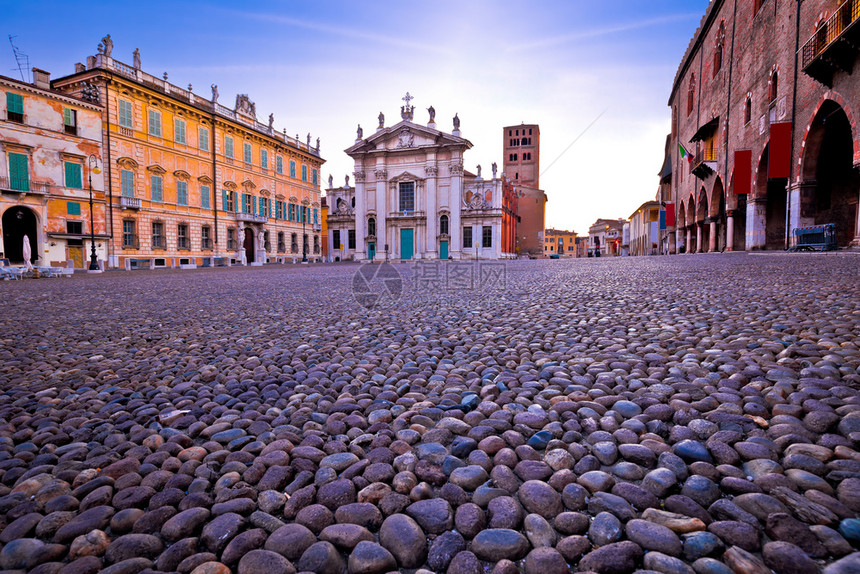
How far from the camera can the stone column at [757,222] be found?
20.7m

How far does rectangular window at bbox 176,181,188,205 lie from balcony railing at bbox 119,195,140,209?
3.02 meters

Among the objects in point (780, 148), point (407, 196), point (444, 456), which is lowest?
point (444, 456)

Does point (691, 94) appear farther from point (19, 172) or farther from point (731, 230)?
point (19, 172)

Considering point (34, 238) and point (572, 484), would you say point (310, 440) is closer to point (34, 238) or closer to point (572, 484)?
point (572, 484)

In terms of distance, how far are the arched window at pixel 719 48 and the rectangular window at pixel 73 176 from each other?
39.9 metres

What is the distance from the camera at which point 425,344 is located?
327cm

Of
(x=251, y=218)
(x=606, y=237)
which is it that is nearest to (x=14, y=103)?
(x=251, y=218)

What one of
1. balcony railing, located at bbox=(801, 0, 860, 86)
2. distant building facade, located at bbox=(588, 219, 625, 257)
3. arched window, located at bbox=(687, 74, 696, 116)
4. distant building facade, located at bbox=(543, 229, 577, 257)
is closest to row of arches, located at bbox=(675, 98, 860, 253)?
balcony railing, located at bbox=(801, 0, 860, 86)

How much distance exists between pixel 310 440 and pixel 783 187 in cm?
2641

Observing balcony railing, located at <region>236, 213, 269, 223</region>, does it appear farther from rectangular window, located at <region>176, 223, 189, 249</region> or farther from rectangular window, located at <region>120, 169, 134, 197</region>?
rectangular window, located at <region>120, 169, 134, 197</region>

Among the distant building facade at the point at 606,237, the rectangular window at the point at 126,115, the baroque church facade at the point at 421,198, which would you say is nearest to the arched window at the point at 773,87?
the baroque church facade at the point at 421,198

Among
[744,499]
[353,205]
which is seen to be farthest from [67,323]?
[353,205]

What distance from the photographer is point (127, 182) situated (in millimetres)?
26516

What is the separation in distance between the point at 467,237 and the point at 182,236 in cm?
2562
